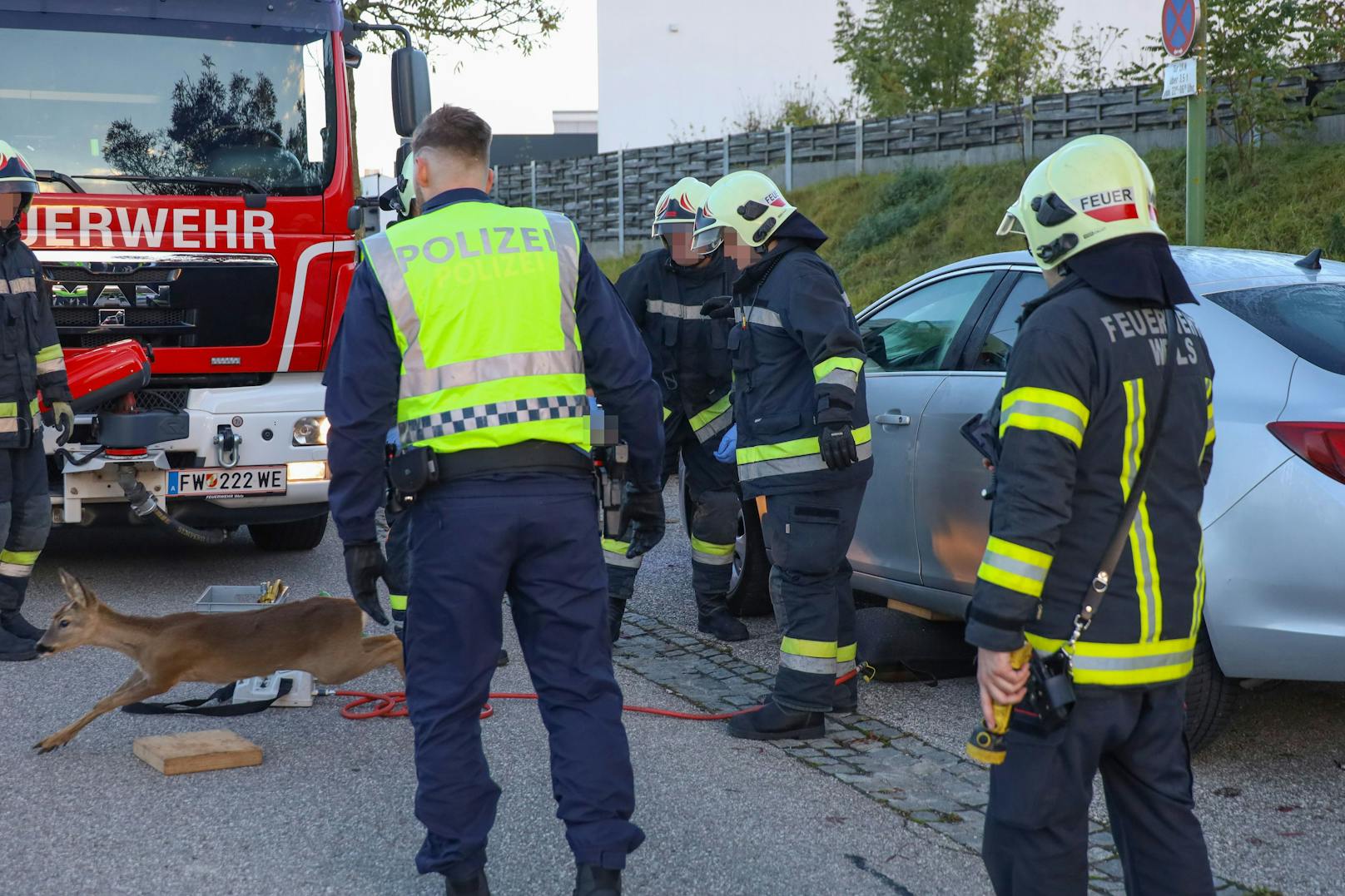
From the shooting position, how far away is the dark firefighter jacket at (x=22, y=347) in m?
5.75

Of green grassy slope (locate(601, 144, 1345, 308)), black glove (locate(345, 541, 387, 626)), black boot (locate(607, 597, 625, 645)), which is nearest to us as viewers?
black glove (locate(345, 541, 387, 626))

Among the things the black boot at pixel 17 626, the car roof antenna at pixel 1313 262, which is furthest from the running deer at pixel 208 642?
the car roof antenna at pixel 1313 262

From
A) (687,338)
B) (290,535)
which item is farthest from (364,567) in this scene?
(290,535)

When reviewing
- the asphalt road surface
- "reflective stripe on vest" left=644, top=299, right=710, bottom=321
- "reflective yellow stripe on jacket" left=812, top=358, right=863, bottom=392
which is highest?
"reflective stripe on vest" left=644, top=299, right=710, bottom=321

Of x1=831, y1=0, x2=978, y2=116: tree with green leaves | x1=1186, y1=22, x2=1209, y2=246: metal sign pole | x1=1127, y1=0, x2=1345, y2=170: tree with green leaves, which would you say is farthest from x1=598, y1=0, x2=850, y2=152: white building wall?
x1=1186, y1=22, x2=1209, y2=246: metal sign pole

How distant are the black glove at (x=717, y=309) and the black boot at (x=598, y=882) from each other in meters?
2.87

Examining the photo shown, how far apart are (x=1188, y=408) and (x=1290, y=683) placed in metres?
2.92

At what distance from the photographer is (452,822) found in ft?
10.4

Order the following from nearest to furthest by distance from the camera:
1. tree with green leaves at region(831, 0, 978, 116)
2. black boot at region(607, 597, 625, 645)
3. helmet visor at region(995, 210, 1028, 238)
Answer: helmet visor at region(995, 210, 1028, 238) → black boot at region(607, 597, 625, 645) → tree with green leaves at region(831, 0, 978, 116)

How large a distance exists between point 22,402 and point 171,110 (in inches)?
79.7

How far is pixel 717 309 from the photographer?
568 cm

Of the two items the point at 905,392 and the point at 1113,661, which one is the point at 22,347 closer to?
the point at 905,392

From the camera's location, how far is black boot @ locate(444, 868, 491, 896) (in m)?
3.21

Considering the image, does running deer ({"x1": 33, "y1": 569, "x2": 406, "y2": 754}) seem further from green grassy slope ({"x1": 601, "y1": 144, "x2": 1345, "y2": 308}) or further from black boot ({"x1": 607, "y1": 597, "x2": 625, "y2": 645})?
green grassy slope ({"x1": 601, "y1": 144, "x2": 1345, "y2": 308})
